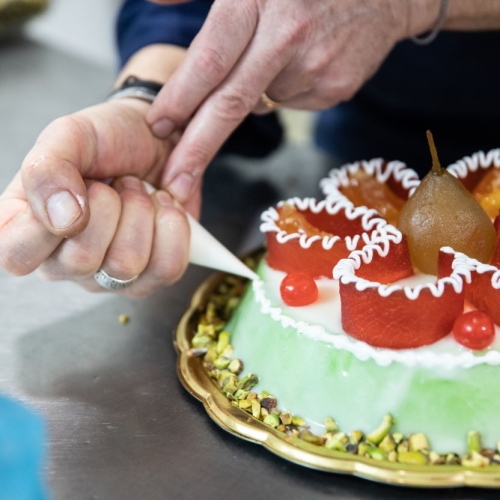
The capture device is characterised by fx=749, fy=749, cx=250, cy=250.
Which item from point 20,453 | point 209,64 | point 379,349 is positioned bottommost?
point 20,453

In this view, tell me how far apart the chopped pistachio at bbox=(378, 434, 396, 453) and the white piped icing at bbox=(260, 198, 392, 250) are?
24cm

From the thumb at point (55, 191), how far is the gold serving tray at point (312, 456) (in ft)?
0.81

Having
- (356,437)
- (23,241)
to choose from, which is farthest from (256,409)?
(23,241)

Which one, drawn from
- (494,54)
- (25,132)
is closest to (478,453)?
(494,54)

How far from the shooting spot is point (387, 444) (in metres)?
0.80

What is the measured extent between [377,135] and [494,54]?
12.4 inches

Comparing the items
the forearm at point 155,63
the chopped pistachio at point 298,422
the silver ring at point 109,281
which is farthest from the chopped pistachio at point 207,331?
the forearm at point 155,63

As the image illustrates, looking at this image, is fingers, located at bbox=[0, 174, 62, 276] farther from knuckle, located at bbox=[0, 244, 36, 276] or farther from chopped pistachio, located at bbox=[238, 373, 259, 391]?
chopped pistachio, located at bbox=[238, 373, 259, 391]

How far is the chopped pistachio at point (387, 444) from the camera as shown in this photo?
2.61ft

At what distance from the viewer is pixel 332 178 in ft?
3.70

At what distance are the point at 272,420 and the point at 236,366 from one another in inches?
4.8

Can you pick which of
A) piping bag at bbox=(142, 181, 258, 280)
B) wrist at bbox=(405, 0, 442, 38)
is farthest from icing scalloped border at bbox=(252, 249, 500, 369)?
wrist at bbox=(405, 0, 442, 38)

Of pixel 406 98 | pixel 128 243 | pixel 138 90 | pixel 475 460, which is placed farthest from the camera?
pixel 406 98

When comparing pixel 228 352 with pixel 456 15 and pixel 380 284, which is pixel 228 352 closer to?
pixel 380 284
